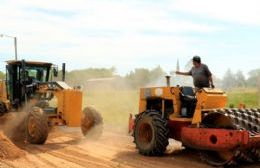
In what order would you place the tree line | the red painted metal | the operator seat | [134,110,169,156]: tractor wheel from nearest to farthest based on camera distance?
1. the red painted metal
2. [134,110,169,156]: tractor wheel
3. the operator seat
4. the tree line

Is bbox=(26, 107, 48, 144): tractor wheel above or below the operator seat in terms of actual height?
below

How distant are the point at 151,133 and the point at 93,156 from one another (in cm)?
155

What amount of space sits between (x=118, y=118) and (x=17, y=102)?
11.0 metres

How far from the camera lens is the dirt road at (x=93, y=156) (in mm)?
10820

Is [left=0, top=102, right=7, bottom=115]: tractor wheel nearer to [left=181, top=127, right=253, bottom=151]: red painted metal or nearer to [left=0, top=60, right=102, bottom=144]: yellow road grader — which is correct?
[left=0, top=60, right=102, bottom=144]: yellow road grader

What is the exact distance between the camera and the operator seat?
11.9 meters

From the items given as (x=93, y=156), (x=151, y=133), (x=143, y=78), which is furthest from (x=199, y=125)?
(x=143, y=78)

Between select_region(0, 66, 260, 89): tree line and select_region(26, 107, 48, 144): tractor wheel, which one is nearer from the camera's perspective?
select_region(26, 107, 48, 144): tractor wheel

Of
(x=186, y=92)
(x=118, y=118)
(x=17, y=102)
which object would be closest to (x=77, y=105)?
(x=17, y=102)

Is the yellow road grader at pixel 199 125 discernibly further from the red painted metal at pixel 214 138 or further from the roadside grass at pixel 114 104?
the roadside grass at pixel 114 104

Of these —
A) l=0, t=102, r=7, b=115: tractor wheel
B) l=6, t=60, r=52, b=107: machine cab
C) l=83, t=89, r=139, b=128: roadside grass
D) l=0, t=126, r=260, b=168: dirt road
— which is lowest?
l=0, t=126, r=260, b=168: dirt road

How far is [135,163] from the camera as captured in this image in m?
10.9

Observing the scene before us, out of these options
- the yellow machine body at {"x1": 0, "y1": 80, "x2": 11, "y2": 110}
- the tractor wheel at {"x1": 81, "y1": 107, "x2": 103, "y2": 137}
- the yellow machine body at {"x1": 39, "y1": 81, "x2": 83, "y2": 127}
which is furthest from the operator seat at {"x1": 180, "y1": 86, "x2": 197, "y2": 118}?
the yellow machine body at {"x1": 0, "y1": 80, "x2": 11, "y2": 110}

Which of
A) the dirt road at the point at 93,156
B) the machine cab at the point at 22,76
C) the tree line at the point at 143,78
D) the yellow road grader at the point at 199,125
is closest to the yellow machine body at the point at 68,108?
the dirt road at the point at 93,156
